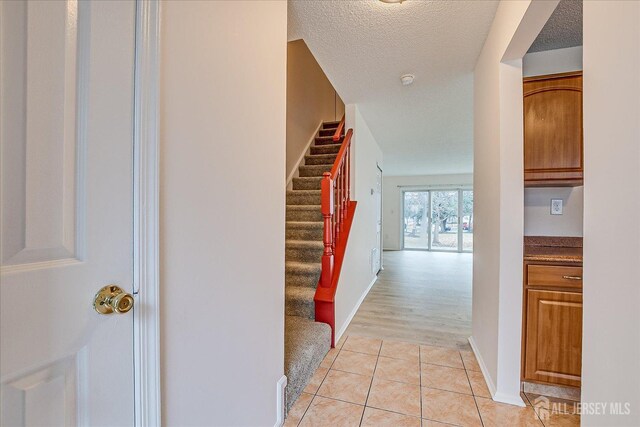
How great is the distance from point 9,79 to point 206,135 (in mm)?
451

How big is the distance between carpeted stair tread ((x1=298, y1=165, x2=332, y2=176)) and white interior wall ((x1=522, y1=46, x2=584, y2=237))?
2295 mm

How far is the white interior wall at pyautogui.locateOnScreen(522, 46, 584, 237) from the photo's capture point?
6.57 feet

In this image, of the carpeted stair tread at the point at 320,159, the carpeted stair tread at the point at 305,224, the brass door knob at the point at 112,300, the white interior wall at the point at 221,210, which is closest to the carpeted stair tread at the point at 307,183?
the carpeted stair tread at the point at 320,159

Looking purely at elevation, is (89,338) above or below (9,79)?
below

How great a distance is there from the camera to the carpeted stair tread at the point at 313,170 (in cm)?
384

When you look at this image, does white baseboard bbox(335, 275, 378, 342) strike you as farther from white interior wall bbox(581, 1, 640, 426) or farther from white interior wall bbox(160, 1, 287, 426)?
white interior wall bbox(581, 1, 640, 426)

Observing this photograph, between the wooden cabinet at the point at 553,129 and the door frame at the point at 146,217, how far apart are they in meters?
2.21

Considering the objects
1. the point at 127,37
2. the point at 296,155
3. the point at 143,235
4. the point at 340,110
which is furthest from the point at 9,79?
the point at 340,110

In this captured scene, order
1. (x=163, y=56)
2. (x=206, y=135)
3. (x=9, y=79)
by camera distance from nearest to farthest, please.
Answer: (x=9, y=79)
(x=163, y=56)
(x=206, y=135)

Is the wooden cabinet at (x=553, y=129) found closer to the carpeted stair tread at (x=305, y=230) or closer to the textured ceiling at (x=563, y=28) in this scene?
the textured ceiling at (x=563, y=28)

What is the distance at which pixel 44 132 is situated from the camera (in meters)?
0.55

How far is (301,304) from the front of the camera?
7.67 feet

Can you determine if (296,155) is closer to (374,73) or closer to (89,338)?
(374,73)

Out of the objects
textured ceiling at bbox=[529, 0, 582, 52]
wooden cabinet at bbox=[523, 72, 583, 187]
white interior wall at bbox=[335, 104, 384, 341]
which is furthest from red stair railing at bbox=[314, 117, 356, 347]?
textured ceiling at bbox=[529, 0, 582, 52]
